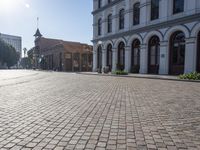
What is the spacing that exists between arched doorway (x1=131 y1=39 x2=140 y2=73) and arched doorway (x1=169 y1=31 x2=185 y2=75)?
5823mm

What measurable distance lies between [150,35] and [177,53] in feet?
14.8

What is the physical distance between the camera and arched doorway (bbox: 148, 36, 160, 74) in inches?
1083

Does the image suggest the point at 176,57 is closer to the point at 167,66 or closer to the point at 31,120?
the point at 167,66

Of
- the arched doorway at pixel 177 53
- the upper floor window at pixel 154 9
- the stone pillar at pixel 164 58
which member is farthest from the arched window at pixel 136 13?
the arched doorway at pixel 177 53

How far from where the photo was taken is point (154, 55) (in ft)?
91.8

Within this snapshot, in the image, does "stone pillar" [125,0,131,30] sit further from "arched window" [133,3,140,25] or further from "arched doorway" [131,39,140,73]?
"arched doorway" [131,39,140,73]

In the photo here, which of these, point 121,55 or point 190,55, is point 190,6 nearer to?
point 190,55

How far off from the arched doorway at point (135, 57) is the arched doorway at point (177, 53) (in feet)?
19.1

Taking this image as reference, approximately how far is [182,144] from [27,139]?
2.72 meters

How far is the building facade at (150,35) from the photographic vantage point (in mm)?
22672

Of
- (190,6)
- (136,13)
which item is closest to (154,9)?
(136,13)

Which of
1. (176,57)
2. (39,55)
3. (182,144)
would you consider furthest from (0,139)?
(39,55)

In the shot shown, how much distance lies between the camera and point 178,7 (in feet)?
80.6

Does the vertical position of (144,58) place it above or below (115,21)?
below
